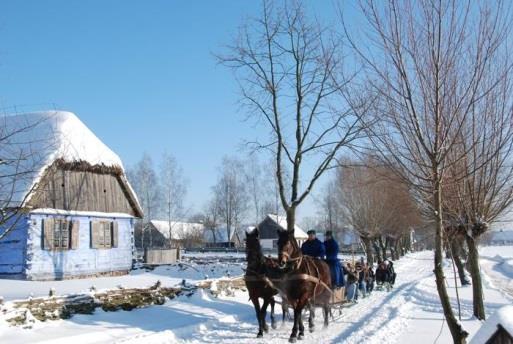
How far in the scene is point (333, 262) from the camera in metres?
15.3

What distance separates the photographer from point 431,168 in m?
7.33

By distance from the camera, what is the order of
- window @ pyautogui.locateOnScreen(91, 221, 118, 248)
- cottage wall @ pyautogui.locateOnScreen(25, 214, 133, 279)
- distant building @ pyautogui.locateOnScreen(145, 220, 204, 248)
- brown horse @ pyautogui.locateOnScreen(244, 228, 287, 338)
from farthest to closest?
distant building @ pyautogui.locateOnScreen(145, 220, 204, 248), window @ pyautogui.locateOnScreen(91, 221, 118, 248), cottage wall @ pyautogui.locateOnScreen(25, 214, 133, 279), brown horse @ pyautogui.locateOnScreen(244, 228, 287, 338)

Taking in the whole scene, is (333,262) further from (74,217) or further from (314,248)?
(74,217)

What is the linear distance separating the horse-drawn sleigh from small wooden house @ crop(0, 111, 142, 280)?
1104 cm

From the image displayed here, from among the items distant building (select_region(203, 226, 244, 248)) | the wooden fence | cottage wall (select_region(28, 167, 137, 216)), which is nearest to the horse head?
cottage wall (select_region(28, 167, 137, 216))

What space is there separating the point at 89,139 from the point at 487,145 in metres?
22.2

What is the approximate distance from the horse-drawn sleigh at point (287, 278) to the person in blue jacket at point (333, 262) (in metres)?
1.25

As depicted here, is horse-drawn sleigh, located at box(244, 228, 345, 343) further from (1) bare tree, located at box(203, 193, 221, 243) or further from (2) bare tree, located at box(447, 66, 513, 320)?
(1) bare tree, located at box(203, 193, 221, 243)

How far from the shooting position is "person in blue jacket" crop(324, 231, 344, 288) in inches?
593

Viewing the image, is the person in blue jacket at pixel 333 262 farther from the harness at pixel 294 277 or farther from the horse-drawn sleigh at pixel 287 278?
the harness at pixel 294 277

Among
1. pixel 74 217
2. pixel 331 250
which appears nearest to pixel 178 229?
pixel 74 217

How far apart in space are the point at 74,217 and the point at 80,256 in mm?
1837

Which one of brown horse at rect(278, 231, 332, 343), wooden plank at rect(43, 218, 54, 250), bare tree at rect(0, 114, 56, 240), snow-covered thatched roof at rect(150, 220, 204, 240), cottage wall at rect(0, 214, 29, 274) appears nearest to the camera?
bare tree at rect(0, 114, 56, 240)

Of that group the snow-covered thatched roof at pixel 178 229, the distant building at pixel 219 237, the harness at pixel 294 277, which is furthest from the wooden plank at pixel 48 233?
the distant building at pixel 219 237
